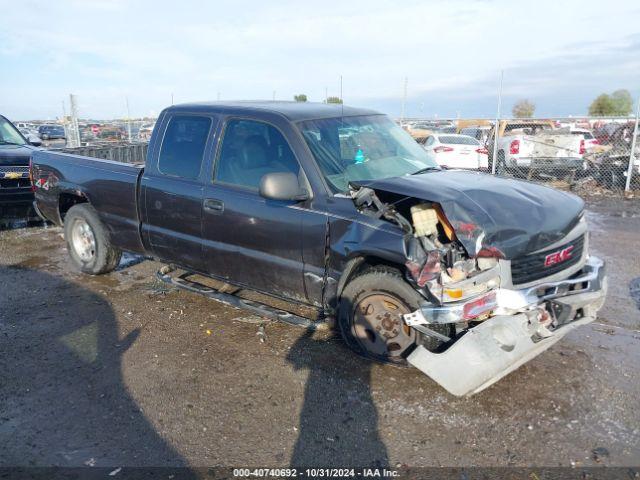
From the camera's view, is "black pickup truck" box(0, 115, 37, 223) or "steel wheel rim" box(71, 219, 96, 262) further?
"black pickup truck" box(0, 115, 37, 223)

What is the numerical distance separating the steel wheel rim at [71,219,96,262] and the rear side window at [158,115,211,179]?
1.66 metres

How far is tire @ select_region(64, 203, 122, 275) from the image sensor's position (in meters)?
5.70

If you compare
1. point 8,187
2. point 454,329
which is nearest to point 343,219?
point 454,329

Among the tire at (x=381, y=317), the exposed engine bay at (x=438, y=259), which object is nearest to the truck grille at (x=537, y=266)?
the exposed engine bay at (x=438, y=259)

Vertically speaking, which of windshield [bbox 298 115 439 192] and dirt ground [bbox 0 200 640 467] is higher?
windshield [bbox 298 115 439 192]

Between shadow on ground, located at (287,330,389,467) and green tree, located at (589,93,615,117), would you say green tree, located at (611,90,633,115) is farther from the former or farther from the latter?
shadow on ground, located at (287,330,389,467)

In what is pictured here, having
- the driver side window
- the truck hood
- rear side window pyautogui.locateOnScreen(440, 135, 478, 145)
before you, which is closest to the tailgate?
rear side window pyautogui.locateOnScreen(440, 135, 478, 145)

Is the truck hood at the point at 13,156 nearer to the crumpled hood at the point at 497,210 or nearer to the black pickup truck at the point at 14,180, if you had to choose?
the black pickup truck at the point at 14,180

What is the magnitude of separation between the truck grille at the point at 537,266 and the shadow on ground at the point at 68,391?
7.67 ft

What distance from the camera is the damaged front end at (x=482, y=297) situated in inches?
126

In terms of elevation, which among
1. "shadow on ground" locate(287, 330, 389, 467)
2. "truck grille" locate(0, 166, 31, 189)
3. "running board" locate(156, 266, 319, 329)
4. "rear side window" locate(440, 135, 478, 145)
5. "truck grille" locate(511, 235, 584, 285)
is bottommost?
"shadow on ground" locate(287, 330, 389, 467)

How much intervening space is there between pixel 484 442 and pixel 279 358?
1.67m

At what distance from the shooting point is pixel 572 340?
433cm

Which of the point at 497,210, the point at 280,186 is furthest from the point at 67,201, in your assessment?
the point at 497,210
